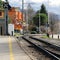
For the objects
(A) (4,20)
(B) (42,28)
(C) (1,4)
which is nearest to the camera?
(C) (1,4)

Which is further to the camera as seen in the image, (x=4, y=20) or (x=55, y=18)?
Answer: (x=55, y=18)

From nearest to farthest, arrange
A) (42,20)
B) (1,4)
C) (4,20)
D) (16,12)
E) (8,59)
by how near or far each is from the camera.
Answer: (8,59) < (1,4) < (4,20) < (42,20) < (16,12)

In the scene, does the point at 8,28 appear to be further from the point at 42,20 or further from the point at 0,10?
the point at 42,20

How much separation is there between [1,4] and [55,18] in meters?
77.9

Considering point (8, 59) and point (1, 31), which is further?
point (1, 31)

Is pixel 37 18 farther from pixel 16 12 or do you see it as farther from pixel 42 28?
pixel 16 12

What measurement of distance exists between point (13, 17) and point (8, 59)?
139 meters

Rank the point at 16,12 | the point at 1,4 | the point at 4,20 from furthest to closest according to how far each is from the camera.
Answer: the point at 16,12, the point at 4,20, the point at 1,4

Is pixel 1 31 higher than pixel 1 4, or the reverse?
pixel 1 4

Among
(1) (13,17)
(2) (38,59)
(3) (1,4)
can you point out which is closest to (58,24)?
(1) (13,17)

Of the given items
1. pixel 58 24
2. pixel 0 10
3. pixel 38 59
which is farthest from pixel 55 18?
pixel 38 59

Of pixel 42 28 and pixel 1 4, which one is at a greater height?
pixel 1 4

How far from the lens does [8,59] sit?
Answer: 66.6ft

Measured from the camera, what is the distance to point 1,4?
9012cm
